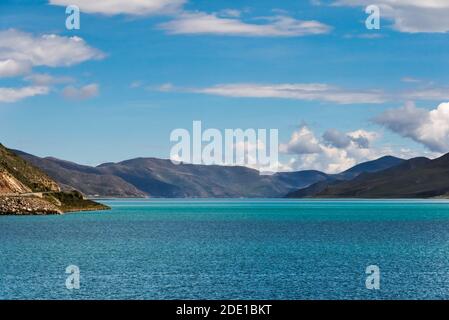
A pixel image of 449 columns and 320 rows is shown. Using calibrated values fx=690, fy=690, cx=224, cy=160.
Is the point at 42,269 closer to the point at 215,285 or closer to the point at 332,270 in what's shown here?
the point at 215,285

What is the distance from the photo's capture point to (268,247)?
12625cm
